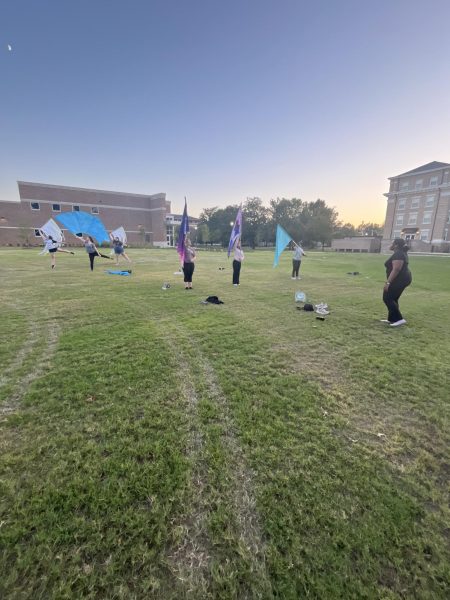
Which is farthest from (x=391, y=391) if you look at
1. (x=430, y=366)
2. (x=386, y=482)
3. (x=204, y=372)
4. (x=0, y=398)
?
(x=0, y=398)

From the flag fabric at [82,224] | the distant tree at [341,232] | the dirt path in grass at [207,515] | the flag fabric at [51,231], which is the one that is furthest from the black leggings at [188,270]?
the distant tree at [341,232]

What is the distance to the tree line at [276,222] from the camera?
248ft

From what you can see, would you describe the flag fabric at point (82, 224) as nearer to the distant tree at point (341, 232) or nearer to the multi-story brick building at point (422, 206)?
the multi-story brick building at point (422, 206)

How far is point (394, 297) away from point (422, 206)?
71.2 m

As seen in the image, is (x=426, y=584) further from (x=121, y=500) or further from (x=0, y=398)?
(x=0, y=398)

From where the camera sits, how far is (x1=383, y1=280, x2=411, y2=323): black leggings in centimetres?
668

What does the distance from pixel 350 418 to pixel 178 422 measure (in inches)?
86.0

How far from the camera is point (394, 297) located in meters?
6.81

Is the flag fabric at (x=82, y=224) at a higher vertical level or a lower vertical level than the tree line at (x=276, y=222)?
lower

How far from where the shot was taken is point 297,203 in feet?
272

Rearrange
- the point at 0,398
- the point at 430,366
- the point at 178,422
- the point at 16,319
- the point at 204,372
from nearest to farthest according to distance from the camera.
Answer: the point at 178,422 < the point at 0,398 < the point at 204,372 < the point at 430,366 < the point at 16,319

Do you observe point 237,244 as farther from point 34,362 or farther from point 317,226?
point 317,226

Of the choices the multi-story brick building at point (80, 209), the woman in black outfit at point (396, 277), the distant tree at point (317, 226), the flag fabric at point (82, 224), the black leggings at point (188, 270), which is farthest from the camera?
the distant tree at point (317, 226)

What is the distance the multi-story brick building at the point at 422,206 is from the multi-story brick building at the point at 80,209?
5907 cm
